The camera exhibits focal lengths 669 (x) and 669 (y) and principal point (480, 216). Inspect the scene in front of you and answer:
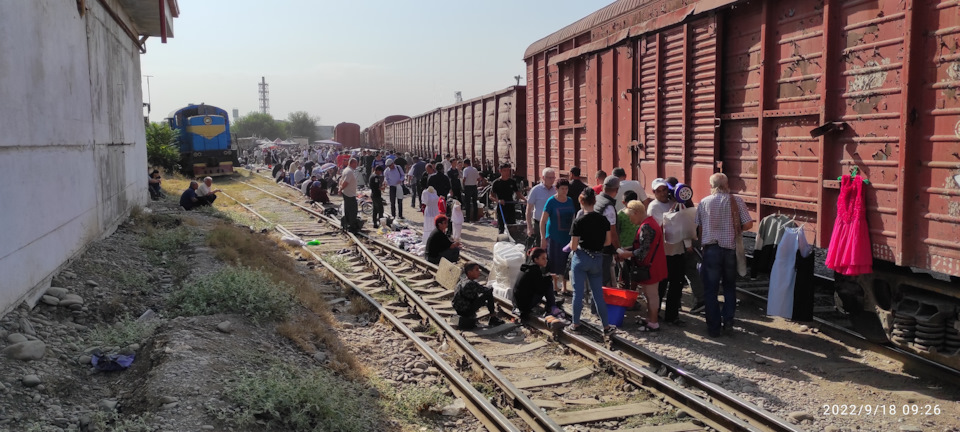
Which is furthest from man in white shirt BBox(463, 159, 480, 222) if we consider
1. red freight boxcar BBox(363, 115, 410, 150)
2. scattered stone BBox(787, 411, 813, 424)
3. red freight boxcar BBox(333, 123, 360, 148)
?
red freight boxcar BBox(333, 123, 360, 148)

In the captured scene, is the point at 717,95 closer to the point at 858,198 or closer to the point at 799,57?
the point at 799,57

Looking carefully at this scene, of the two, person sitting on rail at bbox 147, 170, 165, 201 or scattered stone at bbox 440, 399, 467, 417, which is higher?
person sitting on rail at bbox 147, 170, 165, 201

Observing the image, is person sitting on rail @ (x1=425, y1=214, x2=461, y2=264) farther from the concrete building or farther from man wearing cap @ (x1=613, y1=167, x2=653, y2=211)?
the concrete building

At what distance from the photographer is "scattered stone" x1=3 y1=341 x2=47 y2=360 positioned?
521 cm

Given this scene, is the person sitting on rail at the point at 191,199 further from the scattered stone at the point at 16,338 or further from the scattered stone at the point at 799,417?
the scattered stone at the point at 799,417

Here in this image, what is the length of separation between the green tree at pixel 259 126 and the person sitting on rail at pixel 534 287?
118251 mm

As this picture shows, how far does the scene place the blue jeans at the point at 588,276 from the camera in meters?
7.24

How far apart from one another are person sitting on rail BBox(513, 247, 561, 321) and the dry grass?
207 centimetres

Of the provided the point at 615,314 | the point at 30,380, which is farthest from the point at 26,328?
the point at 615,314

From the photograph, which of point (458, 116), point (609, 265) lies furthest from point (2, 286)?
point (458, 116)

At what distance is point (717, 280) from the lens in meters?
7.00

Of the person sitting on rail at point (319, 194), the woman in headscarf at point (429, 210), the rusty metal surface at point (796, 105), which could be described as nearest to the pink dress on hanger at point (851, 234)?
the rusty metal surface at point (796, 105)

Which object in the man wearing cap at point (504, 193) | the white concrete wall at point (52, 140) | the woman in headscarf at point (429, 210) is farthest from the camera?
the woman in headscarf at point (429, 210)

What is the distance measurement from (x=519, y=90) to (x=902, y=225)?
37.6 feet
